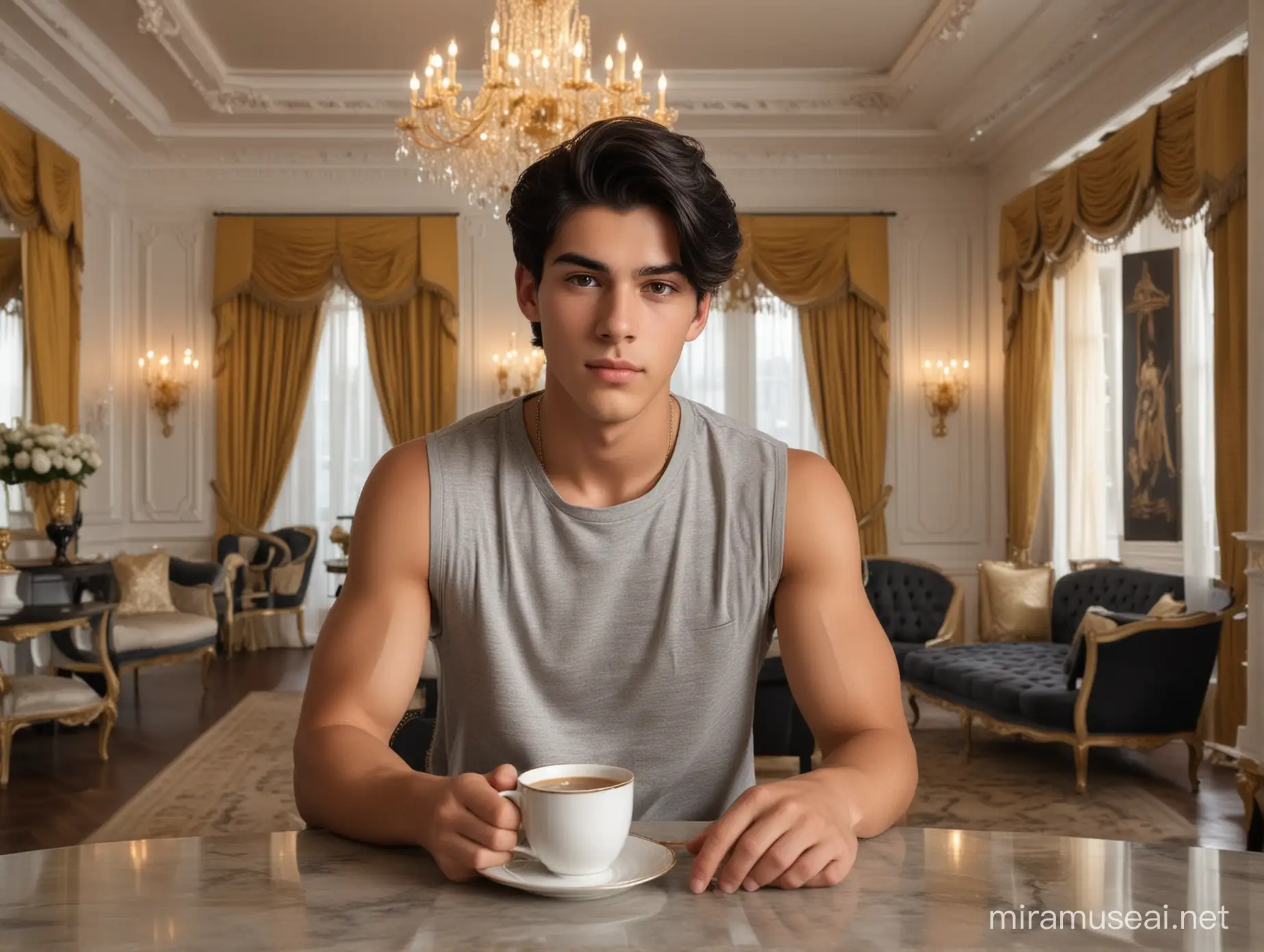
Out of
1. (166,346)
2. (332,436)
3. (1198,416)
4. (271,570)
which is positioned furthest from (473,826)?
(166,346)

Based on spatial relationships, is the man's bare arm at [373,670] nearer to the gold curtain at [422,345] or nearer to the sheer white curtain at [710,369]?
the gold curtain at [422,345]

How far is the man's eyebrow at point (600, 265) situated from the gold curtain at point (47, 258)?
21.5 feet

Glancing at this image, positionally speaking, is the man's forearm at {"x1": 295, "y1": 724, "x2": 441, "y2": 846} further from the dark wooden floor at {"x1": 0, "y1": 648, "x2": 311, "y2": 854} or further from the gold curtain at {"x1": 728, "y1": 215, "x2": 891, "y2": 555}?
the gold curtain at {"x1": 728, "y1": 215, "x2": 891, "y2": 555}

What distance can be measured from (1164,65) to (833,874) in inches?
253

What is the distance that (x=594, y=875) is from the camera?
92 centimetres

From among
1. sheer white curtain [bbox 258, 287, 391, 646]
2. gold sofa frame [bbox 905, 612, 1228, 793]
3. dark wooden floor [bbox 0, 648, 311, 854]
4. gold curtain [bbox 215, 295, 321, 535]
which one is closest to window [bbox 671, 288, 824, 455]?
sheer white curtain [bbox 258, 287, 391, 646]

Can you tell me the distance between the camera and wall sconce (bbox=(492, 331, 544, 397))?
9023 mm

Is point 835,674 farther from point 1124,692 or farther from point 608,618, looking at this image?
point 1124,692

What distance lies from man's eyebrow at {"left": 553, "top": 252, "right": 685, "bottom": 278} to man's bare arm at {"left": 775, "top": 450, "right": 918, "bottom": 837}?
0.31 meters

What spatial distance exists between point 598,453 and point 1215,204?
508cm

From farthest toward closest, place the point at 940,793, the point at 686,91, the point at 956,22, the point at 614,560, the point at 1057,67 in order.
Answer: the point at 686,91 < the point at 1057,67 < the point at 956,22 < the point at 940,793 < the point at 614,560

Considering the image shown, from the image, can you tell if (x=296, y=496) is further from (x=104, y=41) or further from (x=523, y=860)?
(x=523, y=860)

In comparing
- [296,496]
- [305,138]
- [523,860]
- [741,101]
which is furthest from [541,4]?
[296,496]

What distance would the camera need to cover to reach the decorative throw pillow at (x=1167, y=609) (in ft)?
17.2
